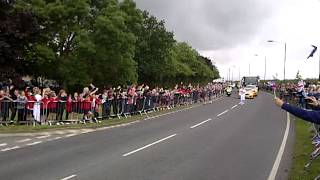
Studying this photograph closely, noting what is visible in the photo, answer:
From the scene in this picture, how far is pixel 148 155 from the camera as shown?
50.8ft

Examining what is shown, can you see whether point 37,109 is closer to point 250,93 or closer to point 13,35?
point 13,35

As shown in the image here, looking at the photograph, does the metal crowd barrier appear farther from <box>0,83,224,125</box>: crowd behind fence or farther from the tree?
the tree

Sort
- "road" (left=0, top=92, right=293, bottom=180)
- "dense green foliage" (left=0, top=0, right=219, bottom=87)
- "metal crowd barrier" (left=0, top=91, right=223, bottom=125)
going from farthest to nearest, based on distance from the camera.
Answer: "dense green foliage" (left=0, top=0, right=219, bottom=87), "metal crowd barrier" (left=0, top=91, right=223, bottom=125), "road" (left=0, top=92, right=293, bottom=180)

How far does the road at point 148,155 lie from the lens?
478 inches

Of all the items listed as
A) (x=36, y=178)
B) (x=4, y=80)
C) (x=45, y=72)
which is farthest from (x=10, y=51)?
(x=36, y=178)

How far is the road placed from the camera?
39.9 feet

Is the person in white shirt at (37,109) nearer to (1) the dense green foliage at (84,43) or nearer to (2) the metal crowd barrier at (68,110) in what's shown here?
(2) the metal crowd barrier at (68,110)

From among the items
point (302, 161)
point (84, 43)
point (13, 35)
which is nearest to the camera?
point (302, 161)

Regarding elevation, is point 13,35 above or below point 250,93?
above

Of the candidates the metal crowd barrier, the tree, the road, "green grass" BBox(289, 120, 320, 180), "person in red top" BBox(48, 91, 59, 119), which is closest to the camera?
the road

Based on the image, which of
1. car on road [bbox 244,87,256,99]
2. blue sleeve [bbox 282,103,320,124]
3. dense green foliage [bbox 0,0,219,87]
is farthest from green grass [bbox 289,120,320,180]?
car on road [bbox 244,87,256,99]

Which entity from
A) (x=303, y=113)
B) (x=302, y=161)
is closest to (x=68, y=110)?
(x=302, y=161)

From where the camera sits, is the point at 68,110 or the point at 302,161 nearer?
the point at 302,161

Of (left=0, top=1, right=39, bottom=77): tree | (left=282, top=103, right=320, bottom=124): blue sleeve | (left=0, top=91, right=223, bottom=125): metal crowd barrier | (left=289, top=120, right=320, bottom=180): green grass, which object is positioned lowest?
(left=289, top=120, right=320, bottom=180): green grass
